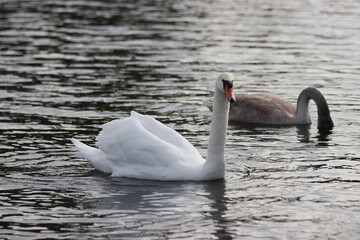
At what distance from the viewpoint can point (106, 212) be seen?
11414 mm

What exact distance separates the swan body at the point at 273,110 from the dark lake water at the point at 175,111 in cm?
39

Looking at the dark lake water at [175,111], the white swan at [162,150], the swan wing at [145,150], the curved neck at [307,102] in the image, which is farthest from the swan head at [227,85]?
the curved neck at [307,102]

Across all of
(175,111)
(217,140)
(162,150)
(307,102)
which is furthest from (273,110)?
(162,150)

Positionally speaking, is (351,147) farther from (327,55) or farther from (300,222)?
(327,55)

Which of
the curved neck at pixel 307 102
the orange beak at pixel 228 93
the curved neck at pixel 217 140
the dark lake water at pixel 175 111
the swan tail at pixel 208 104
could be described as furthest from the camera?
the swan tail at pixel 208 104

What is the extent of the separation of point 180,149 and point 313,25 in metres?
19.4

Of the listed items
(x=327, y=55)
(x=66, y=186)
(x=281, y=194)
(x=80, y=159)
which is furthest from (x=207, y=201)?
(x=327, y=55)

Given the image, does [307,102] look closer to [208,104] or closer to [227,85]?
[208,104]

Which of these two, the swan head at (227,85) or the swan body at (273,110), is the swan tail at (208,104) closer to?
the swan body at (273,110)

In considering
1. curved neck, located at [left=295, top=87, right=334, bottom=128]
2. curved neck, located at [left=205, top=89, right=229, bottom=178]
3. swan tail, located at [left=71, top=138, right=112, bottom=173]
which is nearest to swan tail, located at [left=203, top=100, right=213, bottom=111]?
curved neck, located at [left=295, top=87, right=334, bottom=128]

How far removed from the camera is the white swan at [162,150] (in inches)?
505

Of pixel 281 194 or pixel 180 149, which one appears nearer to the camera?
pixel 281 194

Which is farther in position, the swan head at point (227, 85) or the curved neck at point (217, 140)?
the curved neck at point (217, 140)

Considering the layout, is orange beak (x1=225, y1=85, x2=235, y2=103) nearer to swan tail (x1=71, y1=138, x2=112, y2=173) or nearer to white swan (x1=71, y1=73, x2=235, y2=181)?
white swan (x1=71, y1=73, x2=235, y2=181)
